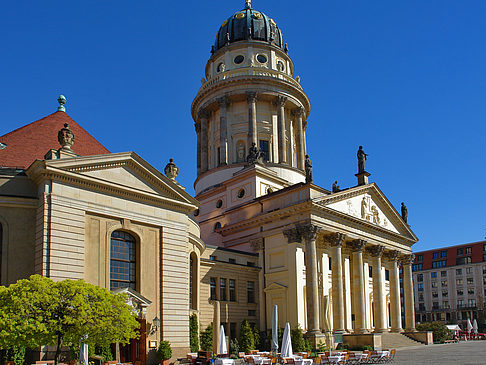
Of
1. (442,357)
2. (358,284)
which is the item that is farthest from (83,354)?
(358,284)

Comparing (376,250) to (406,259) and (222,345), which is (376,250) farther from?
(222,345)

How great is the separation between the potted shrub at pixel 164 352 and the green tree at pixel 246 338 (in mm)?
12472

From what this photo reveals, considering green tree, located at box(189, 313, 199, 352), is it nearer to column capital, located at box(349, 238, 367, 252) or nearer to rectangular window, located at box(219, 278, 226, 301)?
rectangular window, located at box(219, 278, 226, 301)

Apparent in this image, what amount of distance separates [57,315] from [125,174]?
1151cm

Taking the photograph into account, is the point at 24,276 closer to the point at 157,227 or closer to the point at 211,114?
the point at 157,227

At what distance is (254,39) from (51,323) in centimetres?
5294

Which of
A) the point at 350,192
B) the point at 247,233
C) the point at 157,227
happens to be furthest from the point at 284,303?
the point at 157,227

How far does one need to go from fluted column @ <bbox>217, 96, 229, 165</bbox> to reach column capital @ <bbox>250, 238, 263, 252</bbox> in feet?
47.9

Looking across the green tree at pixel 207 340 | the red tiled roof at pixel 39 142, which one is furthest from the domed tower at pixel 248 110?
the red tiled roof at pixel 39 142

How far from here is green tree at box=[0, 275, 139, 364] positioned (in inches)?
843

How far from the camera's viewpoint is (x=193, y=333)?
1454 inches

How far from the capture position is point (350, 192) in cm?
5125

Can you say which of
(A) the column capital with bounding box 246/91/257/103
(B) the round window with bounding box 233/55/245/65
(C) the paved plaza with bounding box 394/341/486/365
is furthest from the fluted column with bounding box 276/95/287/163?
(C) the paved plaza with bounding box 394/341/486/365

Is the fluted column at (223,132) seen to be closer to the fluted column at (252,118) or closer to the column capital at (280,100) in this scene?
the fluted column at (252,118)
